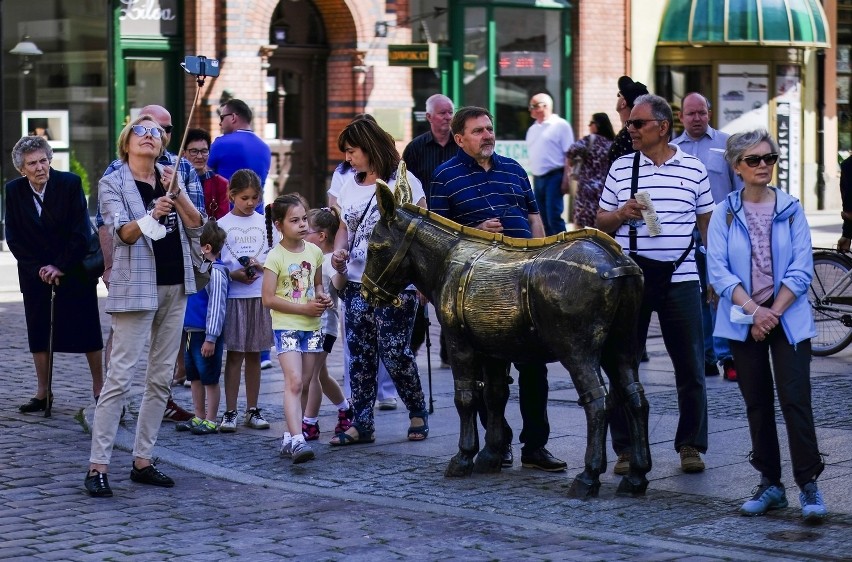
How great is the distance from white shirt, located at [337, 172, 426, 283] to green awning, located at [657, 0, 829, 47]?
19112 millimetres

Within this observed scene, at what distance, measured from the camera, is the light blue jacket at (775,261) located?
23.5 ft

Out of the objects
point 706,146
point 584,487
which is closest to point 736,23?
point 706,146

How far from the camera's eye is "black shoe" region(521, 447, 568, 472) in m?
8.40

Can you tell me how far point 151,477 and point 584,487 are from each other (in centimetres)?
230

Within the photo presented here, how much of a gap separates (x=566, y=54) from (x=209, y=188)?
656 inches

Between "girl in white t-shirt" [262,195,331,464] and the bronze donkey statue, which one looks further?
"girl in white t-shirt" [262,195,331,464]

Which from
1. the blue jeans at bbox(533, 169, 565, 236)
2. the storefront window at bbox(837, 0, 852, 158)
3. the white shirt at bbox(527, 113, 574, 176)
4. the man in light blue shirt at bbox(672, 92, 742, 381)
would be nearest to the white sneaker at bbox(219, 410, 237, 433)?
the man in light blue shirt at bbox(672, 92, 742, 381)

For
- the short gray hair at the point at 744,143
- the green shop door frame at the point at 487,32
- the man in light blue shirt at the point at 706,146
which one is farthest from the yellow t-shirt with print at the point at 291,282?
the green shop door frame at the point at 487,32

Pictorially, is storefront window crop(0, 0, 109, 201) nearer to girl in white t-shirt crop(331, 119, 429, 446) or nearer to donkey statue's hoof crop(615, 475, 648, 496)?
girl in white t-shirt crop(331, 119, 429, 446)

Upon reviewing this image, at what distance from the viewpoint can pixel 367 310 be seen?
9297 mm

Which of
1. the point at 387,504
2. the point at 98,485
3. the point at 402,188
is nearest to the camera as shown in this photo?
the point at 387,504

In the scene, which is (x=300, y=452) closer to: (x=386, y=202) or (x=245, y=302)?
(x=386, y=202)

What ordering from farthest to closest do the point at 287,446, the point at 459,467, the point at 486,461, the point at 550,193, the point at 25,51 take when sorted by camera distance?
1. the point at 25,51
2. the point at 550,193
3. the point at 287,446
4. the point at 486,461
5. the point at 459,467

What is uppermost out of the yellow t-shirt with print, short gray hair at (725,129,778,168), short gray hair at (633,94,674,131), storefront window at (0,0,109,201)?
storefront window at (0,0,109,201)
